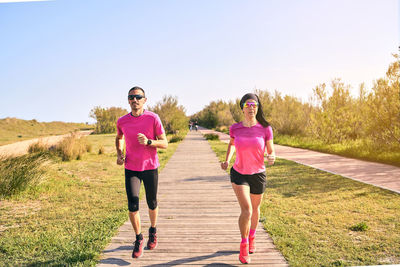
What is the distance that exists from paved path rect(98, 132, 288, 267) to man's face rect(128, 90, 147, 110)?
1754mm

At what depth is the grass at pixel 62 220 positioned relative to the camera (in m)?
3.57

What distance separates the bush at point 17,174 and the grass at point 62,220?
20 centimetres

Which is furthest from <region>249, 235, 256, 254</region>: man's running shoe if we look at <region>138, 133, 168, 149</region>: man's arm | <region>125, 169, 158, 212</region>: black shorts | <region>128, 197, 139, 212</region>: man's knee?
<region>138, 133, 168, 149</region>: man's arm

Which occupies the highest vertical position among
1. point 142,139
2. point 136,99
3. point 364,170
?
point 136,99

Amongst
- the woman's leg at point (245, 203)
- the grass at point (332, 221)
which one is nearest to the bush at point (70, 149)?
the grass at point (332, 221)

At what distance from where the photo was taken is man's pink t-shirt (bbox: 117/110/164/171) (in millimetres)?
3299

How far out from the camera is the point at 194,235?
398cm

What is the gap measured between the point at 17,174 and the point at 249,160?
6.15 meters

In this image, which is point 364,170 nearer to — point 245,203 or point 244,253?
point 244,253

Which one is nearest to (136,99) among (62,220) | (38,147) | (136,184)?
(136,184)

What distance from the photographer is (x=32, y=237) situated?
167 inches

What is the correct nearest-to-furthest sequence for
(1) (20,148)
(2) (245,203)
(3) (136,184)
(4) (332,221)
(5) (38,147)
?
(2) (245,203) < (3) (136,184) < (4) (332,221) < (5) (38,147) < (1) (20,148)

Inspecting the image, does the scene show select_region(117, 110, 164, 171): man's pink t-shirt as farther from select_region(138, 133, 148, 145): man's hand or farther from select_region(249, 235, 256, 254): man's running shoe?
select_region(249, 235, 256, 254): man's running shoe

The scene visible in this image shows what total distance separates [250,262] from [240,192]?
Result: 2.77 ft
